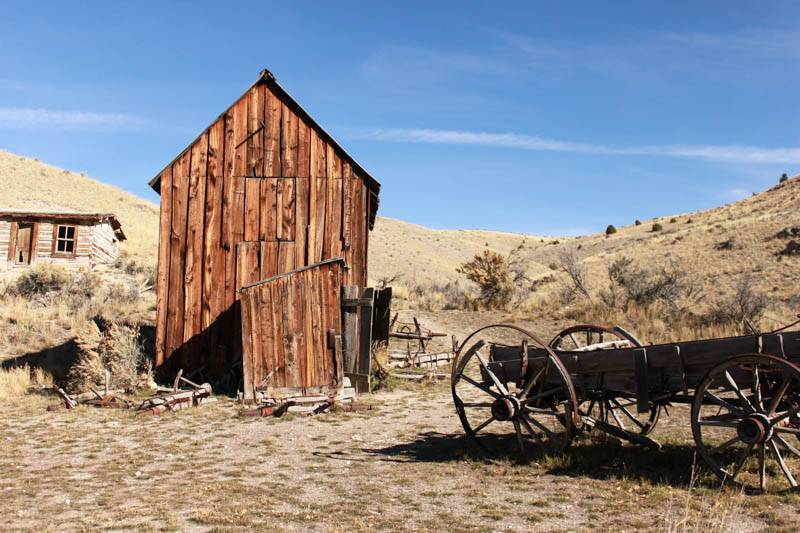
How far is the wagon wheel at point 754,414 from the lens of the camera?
17.8ft

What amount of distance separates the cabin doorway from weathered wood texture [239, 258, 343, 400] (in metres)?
23.9

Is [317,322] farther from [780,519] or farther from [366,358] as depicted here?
[780,519]

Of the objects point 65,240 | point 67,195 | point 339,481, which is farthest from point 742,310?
point 67,195

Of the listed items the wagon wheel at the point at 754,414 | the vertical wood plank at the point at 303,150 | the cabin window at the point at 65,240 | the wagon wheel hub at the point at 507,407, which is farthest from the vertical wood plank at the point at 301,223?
the cabin window at the point at 65,240

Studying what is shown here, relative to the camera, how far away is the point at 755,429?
5453 millimetres

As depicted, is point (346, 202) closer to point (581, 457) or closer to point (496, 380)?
point (496, 380)

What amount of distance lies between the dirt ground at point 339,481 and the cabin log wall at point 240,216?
3.24 meters

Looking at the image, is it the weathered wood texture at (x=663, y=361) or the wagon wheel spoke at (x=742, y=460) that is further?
the weathered wood texture at (x=663, y=361)

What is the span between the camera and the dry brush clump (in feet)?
40.7

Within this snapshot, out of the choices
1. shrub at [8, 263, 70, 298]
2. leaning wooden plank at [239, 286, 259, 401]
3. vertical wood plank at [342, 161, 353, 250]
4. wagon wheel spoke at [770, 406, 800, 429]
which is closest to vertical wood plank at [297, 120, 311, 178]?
vertical wood plank at [342, 161, 353, 250]

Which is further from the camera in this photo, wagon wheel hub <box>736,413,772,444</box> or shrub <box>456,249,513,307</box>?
shrub <box>456,249,513,307</box>

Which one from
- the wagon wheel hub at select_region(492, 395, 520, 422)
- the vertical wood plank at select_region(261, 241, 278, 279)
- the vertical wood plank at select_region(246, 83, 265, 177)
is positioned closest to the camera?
the wagon wheel hub at select_region(492, 395, 520, 422)

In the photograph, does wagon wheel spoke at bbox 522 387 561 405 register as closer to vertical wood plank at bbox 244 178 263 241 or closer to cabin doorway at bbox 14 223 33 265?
vertical wood plank at bbox 244 178 263 241

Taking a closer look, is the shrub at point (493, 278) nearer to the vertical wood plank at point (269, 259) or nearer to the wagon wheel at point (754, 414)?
the vertical wood plank at point (269, 259)
